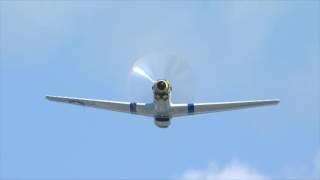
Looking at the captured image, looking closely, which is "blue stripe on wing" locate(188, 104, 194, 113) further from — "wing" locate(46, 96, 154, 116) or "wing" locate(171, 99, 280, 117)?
"wing" locate(46, 96, 154, 116)

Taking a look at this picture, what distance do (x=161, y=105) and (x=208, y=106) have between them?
3.02 m

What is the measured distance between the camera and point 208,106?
2549 inches

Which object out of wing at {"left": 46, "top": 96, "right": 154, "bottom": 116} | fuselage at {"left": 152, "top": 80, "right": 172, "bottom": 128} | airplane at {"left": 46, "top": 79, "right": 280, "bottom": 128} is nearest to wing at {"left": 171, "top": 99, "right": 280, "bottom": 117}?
airplane at {"left": 46, "top": 79, "right": 280, "bottom": 128}

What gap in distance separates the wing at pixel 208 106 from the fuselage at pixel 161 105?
0.55 metres

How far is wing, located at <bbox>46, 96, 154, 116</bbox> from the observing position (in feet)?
211

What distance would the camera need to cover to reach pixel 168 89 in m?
64.2

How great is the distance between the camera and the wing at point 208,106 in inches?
2534

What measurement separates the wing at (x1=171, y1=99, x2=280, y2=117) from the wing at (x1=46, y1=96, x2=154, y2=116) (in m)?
1.66

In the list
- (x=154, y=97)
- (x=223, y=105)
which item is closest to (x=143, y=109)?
(x=154, y=97)

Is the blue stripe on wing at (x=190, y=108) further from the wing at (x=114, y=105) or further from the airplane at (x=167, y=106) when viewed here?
the wing at (x=114, y=105)

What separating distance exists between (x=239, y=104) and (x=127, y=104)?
7.00m

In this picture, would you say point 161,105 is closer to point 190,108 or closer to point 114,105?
point 190,108

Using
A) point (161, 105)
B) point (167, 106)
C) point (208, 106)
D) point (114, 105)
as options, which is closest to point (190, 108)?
point (208, 106)

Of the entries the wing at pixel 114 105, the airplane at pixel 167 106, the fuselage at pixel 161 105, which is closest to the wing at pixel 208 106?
the airplane at pixel 167 106
